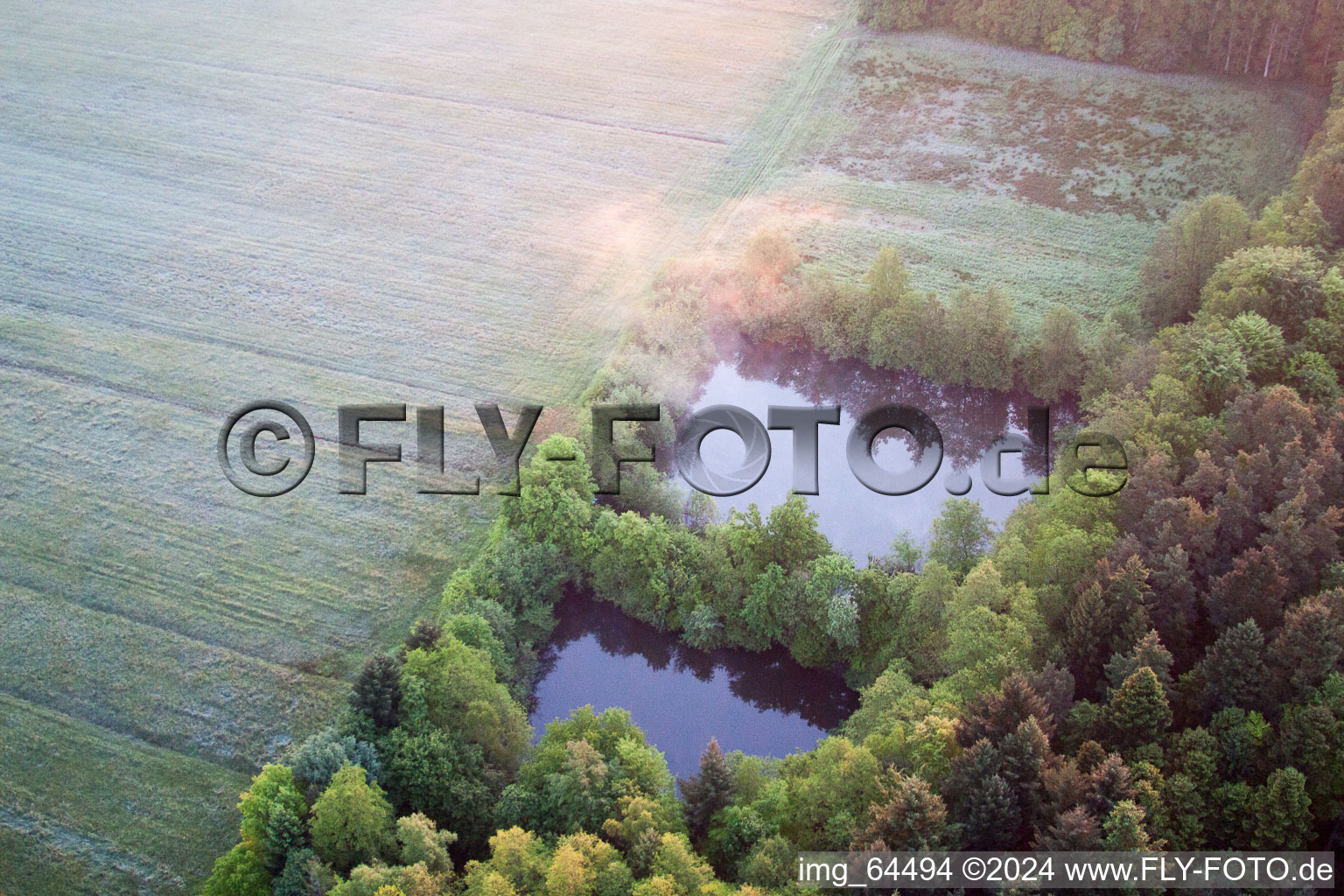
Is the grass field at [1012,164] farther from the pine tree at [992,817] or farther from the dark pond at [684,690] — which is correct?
the pine tree at [992,817]

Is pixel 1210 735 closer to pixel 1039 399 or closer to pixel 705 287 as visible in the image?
pixel 1039 399

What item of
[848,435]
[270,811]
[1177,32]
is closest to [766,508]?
[848,435]

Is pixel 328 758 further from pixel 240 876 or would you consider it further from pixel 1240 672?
pixel 1240 672

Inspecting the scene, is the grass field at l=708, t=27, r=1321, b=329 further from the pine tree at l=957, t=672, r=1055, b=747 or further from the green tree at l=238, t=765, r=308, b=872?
the green tree at l=238, t=765, r=308, b=872

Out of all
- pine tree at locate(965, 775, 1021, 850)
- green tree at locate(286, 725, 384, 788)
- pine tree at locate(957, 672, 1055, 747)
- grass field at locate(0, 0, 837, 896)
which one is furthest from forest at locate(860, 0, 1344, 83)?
green tree at locate(286, 725, 384, 788)

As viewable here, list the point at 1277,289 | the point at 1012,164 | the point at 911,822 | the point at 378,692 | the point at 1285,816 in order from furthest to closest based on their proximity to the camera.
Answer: the point at 1012,164
the point at 1277,289
the point at 378,692
the point at 911,822
the point at 1285,816

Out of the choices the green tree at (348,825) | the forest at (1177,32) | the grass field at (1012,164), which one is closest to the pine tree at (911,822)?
the green tree at (348,825)

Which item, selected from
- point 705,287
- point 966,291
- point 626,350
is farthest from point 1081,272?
point 626,350
